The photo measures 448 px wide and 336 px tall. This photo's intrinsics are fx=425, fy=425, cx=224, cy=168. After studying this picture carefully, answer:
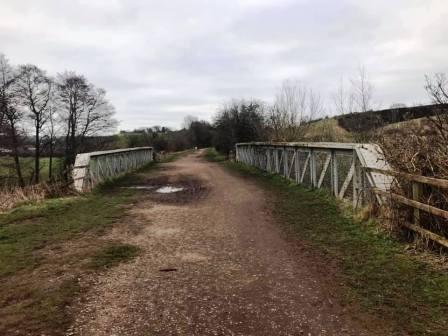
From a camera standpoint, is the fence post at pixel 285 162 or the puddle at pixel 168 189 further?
the fence post at pixel 285 162

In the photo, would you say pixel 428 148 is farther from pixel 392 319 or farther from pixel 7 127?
pixel 7 127

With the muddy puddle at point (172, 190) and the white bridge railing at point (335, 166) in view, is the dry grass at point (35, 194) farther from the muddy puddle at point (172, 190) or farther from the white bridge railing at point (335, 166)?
the white bridge railing at point (335, 166)

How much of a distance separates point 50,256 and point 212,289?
2.51 m

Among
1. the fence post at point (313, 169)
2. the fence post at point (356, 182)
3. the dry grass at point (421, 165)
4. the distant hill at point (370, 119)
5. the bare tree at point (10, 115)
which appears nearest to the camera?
the dry grass at point (421, 165)

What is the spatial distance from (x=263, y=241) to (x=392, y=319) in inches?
118

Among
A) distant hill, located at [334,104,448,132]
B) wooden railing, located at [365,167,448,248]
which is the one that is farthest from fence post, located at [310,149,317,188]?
wooden railing, located at [365,167,448,248]

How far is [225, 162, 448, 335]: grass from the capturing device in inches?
148

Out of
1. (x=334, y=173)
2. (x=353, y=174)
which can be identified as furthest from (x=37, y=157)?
(x=353, y=174)

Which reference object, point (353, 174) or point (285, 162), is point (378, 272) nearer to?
point (353, 174)

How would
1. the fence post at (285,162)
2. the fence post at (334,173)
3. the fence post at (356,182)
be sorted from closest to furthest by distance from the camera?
the fence post at (356,182), the fence post at (334,173), the fence post at (285,162)

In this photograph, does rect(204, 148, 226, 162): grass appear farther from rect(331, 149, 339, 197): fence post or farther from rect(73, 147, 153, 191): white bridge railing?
rect(331, 149, 339, 197): fence post

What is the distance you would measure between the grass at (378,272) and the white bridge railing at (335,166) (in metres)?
0.60

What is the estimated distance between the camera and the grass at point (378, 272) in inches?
148

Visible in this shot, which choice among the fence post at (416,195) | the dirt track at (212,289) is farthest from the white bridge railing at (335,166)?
the dirt track at (212,289)
